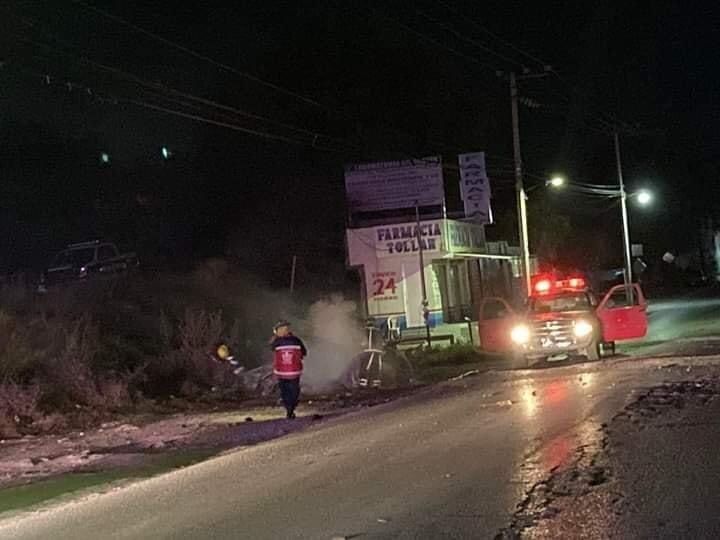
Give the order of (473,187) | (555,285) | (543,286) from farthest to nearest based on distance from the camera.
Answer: (473,187) < (543,286) < (555,285)

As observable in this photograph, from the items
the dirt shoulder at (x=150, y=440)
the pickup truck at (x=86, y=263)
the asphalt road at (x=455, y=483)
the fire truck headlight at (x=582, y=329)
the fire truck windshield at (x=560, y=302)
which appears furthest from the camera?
the pickup truck at (x=86, y=263)

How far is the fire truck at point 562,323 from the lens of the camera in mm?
26609

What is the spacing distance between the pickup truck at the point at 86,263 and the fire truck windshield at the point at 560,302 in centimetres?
1451

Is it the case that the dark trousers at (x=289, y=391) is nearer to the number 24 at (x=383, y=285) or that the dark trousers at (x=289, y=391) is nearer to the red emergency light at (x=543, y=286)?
the red emergency light at (x=543, y=286)

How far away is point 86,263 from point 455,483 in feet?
92.9

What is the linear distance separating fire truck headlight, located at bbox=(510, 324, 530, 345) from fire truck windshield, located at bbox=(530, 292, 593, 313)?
0.56 metres

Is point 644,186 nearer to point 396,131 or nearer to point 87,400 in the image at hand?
point 396,131

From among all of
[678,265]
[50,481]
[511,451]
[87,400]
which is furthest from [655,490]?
[678,265]

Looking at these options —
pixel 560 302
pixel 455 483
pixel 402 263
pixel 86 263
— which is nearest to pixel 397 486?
pixel 455 483

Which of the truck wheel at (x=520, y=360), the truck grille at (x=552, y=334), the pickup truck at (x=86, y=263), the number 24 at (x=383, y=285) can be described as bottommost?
the truck wheel at (x=520, y=360)

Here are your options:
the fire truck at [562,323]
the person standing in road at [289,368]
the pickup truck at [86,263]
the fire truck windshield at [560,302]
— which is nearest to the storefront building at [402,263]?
the pickup truck at [86,263]

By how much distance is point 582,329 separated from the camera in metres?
26.5

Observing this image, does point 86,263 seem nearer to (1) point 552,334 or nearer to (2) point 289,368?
(1) point 552,334

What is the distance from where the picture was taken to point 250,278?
3900 centimetres
